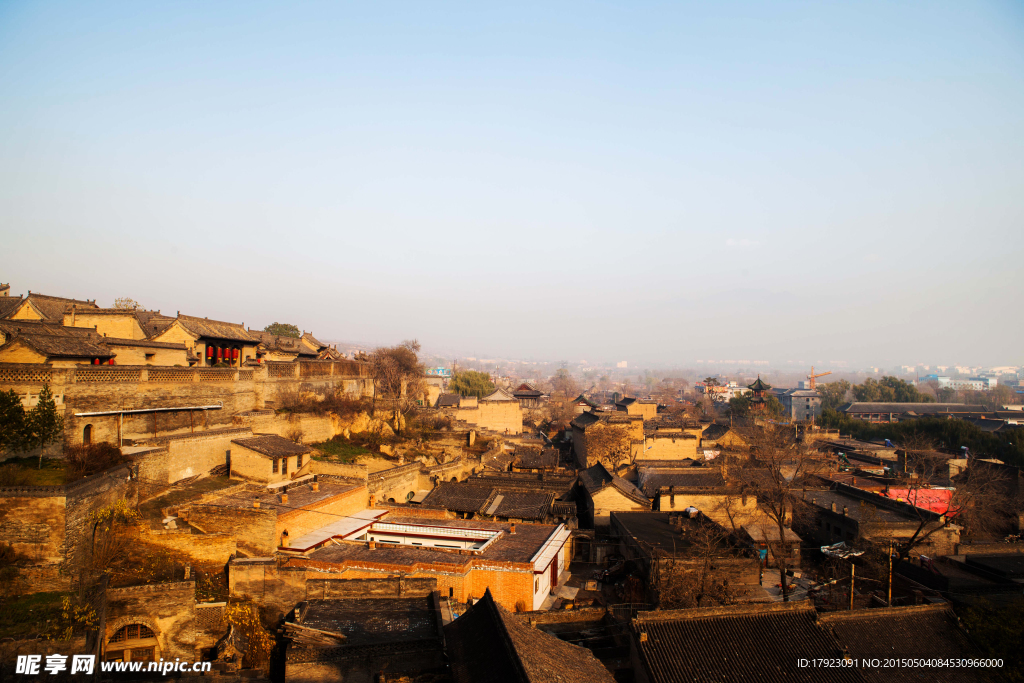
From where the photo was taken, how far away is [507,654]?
889cm

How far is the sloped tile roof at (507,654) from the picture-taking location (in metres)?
8.74

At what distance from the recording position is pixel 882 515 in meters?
22.7

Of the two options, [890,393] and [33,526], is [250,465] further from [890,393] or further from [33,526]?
[890,393]

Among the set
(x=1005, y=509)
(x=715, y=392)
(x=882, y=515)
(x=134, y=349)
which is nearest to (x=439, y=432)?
(x=134, y=349)

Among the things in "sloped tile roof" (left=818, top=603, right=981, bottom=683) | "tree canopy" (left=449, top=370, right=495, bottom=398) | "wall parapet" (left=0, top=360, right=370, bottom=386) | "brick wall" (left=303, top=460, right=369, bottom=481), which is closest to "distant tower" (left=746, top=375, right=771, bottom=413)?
"tree canopy" (left=449, top=370, right=495, bottom=398)

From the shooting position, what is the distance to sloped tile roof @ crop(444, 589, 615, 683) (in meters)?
8.74

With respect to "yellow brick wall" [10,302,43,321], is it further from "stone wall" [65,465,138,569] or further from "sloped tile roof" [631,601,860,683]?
"sloped tile roof" [631,601,860,683]

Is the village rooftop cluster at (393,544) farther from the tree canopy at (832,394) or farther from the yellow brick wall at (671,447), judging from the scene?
the tree canopy at (832,394)

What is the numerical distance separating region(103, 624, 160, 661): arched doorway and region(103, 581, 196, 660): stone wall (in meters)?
0.09

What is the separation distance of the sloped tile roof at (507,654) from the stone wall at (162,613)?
6102 mm

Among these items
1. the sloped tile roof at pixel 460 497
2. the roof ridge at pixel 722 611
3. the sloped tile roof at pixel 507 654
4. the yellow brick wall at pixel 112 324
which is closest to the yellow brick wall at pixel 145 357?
the yellow brick wall at pixel 112 324

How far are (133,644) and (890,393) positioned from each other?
9425 cm

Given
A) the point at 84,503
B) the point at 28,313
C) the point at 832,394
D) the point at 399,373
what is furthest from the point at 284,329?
the point at 832,394

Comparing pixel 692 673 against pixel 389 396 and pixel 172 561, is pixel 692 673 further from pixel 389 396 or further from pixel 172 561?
pixel 389 396
